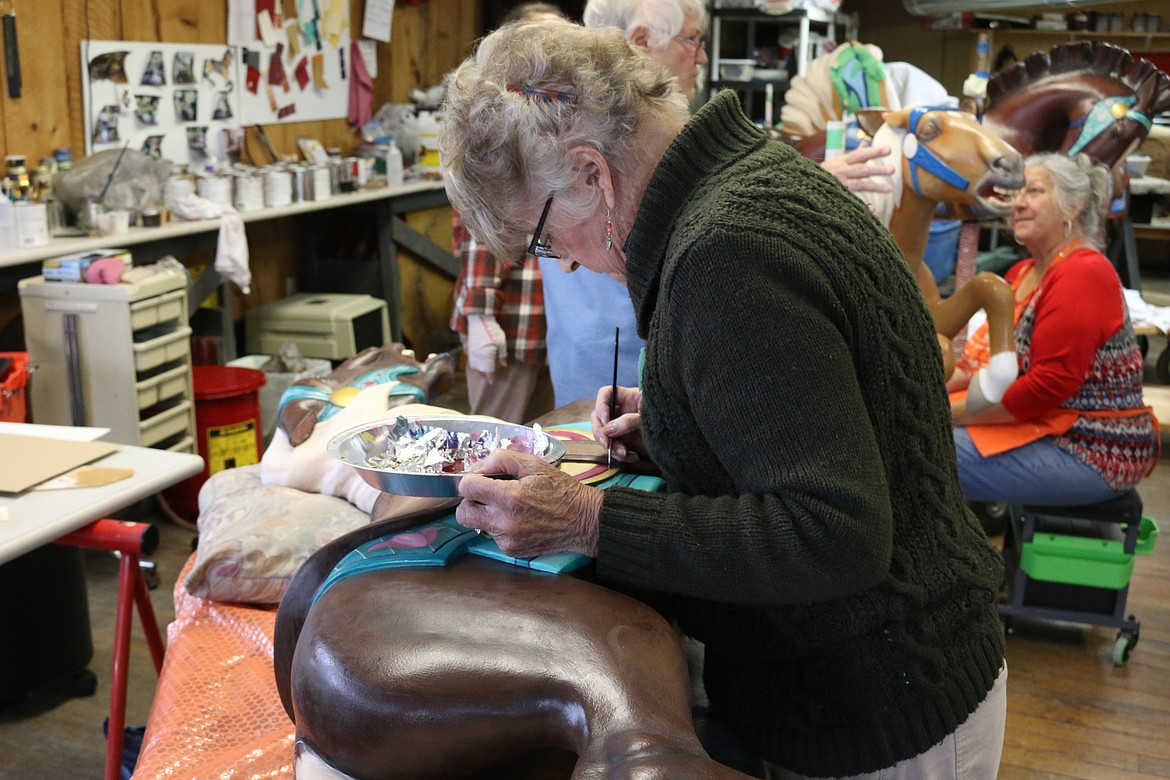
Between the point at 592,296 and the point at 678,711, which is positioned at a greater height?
the point at 592,296

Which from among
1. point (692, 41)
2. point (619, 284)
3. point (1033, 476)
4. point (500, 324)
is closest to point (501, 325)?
point (500, 324)

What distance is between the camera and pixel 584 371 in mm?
2549

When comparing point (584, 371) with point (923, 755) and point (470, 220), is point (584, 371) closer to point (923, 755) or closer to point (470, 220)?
point (470, 220)

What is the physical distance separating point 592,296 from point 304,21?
3950 millimetres

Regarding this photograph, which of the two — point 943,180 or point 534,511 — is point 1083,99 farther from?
point 534,511

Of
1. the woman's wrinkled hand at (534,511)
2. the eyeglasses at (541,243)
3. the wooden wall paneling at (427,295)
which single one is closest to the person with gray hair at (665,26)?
the eyeglasses at (541,243)

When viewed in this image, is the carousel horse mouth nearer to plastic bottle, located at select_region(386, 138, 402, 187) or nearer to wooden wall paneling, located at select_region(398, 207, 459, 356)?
plastic bottle, located at select_region(386, 138, 402, 187)

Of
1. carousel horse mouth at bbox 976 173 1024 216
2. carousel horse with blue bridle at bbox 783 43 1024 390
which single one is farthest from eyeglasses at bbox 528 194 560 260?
carousel horse mouth at bbox 976 173 1024 216

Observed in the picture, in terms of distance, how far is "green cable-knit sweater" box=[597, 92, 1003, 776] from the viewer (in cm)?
105

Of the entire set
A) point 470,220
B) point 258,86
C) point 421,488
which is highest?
point 258,86

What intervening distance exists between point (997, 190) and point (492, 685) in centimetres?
223

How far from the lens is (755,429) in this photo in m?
1.05

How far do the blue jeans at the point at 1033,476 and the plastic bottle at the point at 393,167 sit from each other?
3715 mm

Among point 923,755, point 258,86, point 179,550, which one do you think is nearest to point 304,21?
point 258,86
